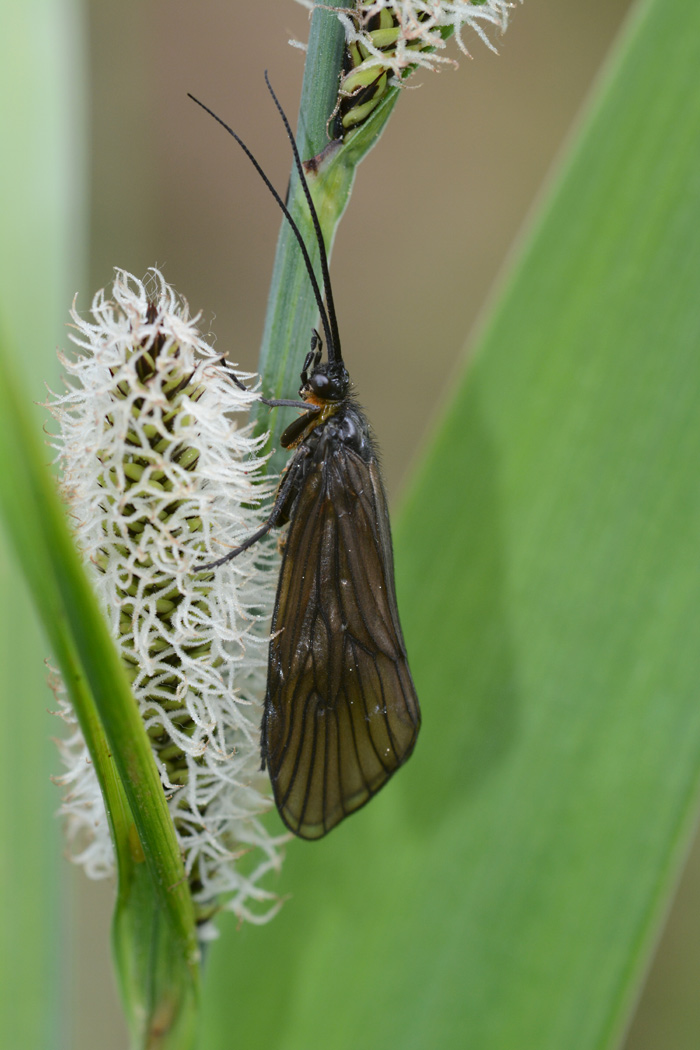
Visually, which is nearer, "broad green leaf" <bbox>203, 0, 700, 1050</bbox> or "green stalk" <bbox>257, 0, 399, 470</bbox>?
"green stalk" <bbox>257, 0, 399, 470</bbox>

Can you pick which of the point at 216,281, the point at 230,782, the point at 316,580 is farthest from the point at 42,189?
the point at 216,281

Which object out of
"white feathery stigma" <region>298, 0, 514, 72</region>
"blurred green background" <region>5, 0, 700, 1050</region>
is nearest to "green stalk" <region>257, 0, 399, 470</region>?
"white feathery stigma" <region>298, 0, 514, 72</region>

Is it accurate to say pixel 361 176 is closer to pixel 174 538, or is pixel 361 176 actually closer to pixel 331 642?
pixel 331 642

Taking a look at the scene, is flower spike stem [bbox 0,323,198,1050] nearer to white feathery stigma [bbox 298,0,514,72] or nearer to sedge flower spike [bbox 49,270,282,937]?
sedge flower spike [bbox 49,270,282,937]

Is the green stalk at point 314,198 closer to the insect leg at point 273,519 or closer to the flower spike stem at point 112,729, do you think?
the insect leg at point 273,519

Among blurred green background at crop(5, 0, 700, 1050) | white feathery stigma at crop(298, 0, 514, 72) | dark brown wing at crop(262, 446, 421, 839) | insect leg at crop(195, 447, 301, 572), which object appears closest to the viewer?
white feathery stigma at crop(298, 0, 514, 72)

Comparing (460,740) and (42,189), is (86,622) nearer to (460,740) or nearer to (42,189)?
(460,740)
